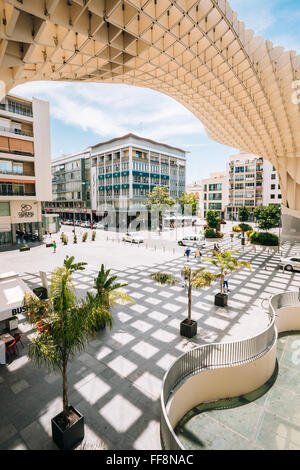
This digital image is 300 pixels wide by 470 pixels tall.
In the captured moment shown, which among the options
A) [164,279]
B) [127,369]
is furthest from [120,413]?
[164,279]

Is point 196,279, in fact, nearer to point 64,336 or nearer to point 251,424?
point 251,424

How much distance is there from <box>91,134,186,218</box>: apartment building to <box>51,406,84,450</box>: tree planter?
177 ft

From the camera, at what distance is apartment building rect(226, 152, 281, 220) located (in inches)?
2884

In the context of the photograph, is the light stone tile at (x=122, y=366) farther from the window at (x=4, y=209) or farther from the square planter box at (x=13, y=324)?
the window at (x=4, y=209)

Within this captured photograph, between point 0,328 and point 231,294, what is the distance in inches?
502

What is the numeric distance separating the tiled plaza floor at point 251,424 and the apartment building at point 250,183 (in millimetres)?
73136

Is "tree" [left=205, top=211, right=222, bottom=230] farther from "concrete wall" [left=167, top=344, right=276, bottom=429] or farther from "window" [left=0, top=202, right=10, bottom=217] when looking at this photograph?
"concrete wall" [left=167, top=344, right=276, bottom=429]

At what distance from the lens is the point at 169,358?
8.88 metres

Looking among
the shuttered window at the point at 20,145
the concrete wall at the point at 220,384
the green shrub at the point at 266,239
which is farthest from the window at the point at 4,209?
the concrete wall at the point at 220,384

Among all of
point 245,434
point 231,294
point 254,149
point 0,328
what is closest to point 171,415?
point 245,434

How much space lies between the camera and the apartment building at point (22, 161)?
30.6 metres

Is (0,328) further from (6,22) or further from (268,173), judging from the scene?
(268,173)

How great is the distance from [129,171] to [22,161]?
1130 inches

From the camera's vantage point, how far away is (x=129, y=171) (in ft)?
190
